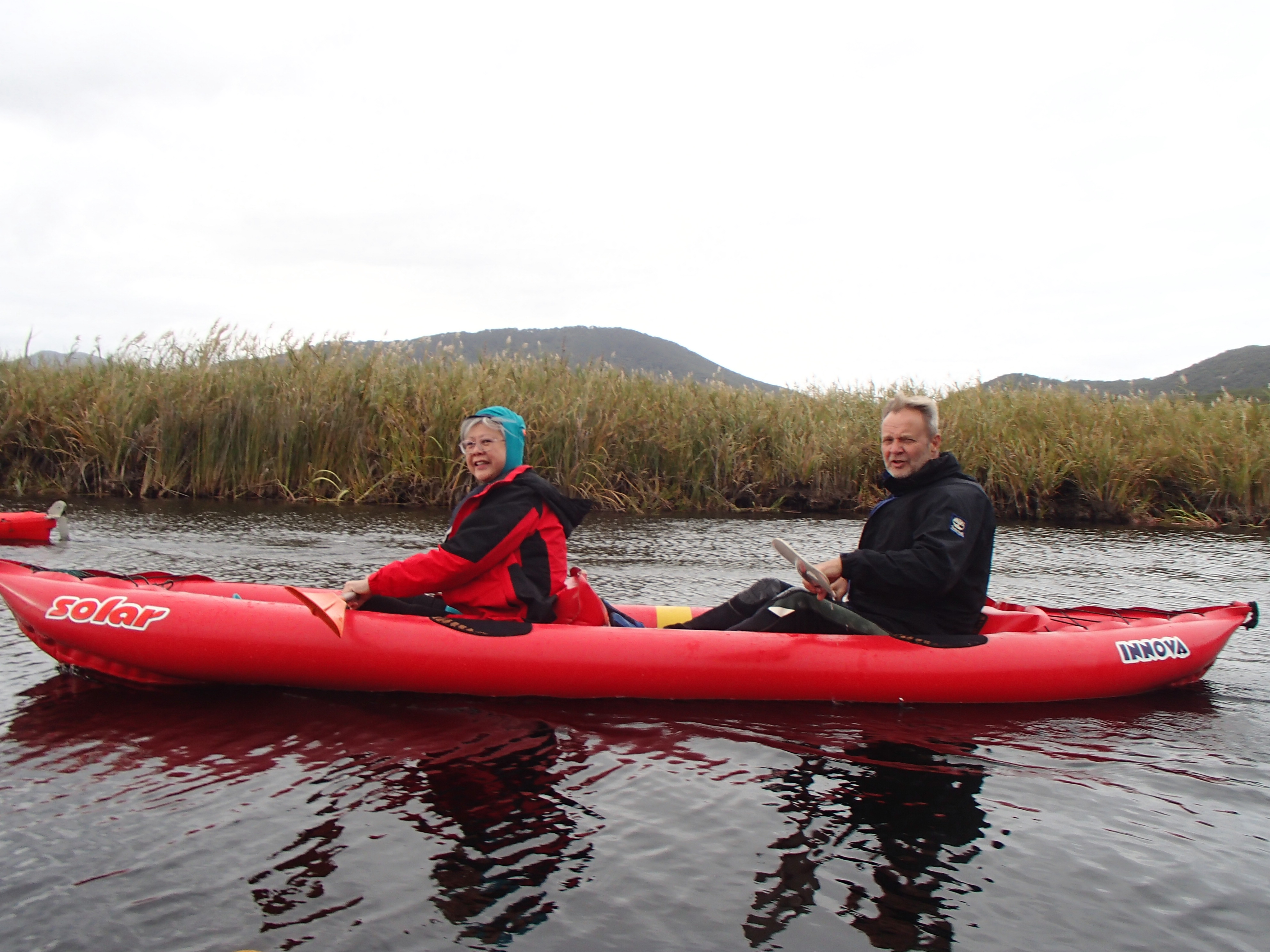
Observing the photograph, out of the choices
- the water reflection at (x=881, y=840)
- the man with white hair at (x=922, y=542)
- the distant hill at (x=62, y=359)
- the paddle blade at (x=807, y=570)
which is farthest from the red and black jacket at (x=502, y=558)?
the distant hill at (x=62, y=359)

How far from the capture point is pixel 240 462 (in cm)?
1041

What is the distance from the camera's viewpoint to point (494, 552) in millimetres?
4047

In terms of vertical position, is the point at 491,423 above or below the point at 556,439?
below

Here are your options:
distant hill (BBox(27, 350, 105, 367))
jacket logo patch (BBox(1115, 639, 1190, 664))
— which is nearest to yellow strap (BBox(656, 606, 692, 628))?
jacket logo patch (BBox(1115, 639, 1190, 664))

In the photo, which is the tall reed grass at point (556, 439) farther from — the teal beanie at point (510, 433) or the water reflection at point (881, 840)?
the water reflection at point (881, 840)

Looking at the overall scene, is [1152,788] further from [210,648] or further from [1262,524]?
[1262,524]

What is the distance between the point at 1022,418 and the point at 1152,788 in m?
8.89

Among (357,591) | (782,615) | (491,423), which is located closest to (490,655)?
(357,591)

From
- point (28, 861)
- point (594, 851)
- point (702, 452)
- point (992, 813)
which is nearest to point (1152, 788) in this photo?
point (992, 813)

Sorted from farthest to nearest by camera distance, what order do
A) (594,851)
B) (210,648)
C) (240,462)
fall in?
(240,462)
(210,648)
(594,851)

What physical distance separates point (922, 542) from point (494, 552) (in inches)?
72.9

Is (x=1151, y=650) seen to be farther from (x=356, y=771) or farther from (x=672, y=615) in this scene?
(x=356, y=771)

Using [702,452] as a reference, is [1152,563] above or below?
below

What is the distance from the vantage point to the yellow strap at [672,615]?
4.98m
